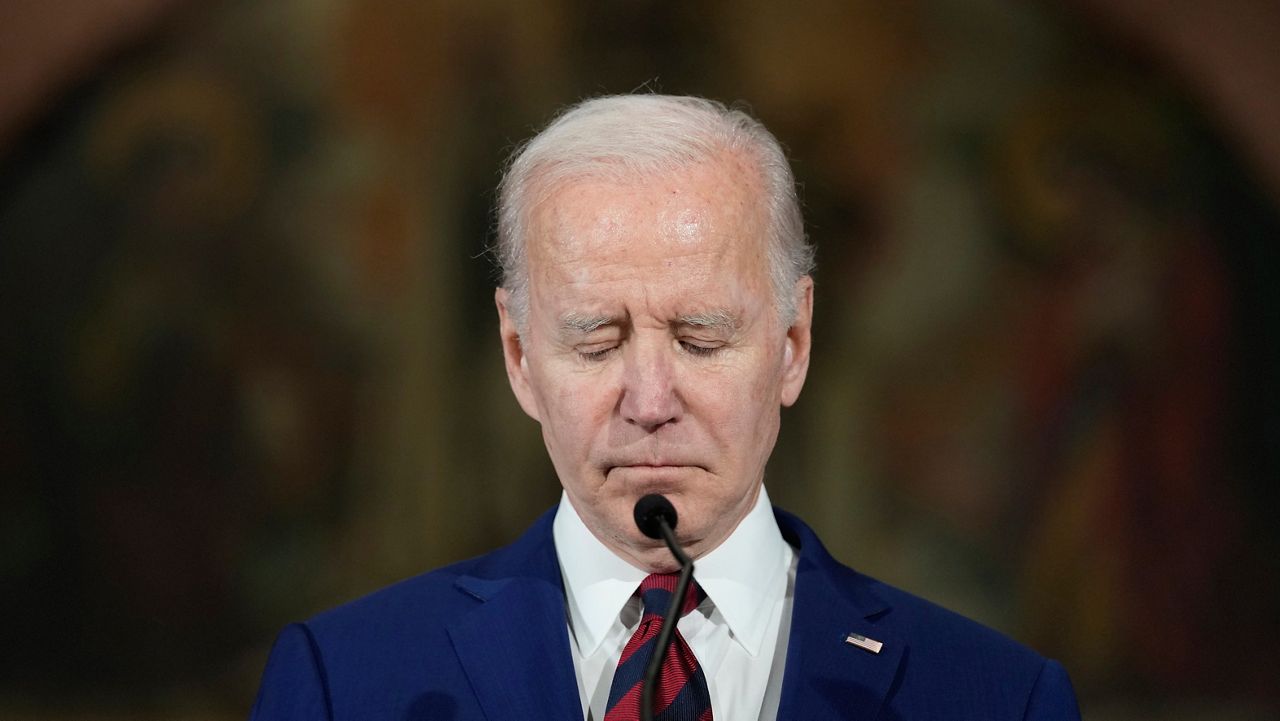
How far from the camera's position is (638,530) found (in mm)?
1854

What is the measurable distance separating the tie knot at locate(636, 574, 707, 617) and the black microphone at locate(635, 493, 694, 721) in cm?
29

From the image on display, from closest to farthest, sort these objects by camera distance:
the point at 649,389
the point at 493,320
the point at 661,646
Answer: the point at 661,646 → the point at 649,389 → the point at 493,320

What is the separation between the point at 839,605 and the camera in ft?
6.54

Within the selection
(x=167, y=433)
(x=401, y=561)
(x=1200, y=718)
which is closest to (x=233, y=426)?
(x=167, y=433)

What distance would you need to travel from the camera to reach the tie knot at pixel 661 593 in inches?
74.3

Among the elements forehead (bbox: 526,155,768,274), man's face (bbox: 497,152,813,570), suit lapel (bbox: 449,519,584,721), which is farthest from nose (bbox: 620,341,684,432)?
suit lapel (bbox: 449,519,584,721)

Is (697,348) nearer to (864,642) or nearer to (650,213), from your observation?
(650,213)

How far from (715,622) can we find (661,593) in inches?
4.3

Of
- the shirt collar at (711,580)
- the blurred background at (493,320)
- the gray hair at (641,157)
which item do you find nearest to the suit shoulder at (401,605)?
the shirt collar at (711,580)

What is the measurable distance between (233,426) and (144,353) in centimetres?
33

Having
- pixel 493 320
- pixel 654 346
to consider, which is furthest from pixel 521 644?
pixel 493 320

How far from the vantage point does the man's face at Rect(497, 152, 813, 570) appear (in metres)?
1.83

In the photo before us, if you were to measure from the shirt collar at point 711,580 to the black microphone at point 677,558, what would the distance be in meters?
0.35

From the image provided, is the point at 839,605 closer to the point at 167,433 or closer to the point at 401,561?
the point at 401,561
